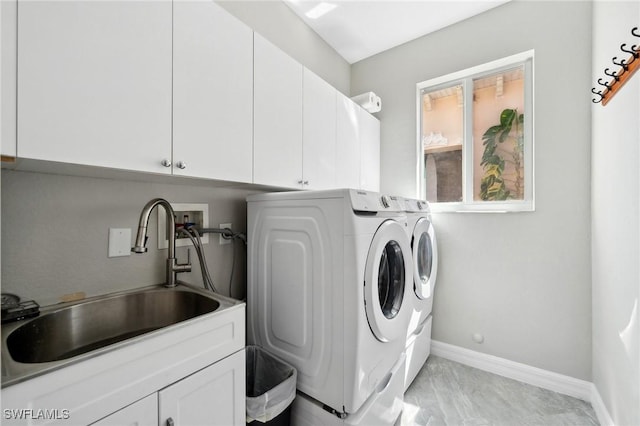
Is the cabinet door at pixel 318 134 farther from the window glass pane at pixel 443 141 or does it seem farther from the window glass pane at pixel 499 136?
the window glass pane at pixel 499 136

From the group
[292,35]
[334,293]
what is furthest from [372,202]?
[292,35]

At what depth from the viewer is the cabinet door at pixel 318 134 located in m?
1.79

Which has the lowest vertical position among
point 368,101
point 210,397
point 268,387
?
point 268,387

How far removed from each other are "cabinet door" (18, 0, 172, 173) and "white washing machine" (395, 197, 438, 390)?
1.43 meters

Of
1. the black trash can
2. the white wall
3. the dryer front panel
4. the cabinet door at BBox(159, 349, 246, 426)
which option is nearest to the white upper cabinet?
the dryer front panel

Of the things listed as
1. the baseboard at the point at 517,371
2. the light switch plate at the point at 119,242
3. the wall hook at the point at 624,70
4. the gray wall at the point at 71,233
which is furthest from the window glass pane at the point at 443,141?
the light switch plate at the point at 119,242

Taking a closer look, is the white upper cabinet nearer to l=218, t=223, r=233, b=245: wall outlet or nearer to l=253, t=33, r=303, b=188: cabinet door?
l=253, t=33, r=303, b=188: cabinet door

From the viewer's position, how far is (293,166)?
1.68m

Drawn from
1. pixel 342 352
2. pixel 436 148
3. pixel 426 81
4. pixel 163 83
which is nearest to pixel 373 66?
pixel 426 81

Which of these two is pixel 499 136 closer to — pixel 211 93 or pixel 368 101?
pixel 368 101

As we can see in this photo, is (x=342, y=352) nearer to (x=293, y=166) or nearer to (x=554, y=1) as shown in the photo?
(x=293, y=166)

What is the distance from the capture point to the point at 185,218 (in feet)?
5.02

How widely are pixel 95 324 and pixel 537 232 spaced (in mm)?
2824

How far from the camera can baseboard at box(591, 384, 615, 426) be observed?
5.06 feet
